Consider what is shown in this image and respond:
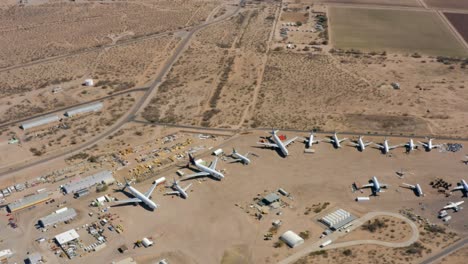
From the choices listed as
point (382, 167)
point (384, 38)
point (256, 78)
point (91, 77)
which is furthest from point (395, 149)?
point (91, 77)

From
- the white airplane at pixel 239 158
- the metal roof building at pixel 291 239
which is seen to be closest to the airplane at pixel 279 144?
the white airplane at pixel 239 158

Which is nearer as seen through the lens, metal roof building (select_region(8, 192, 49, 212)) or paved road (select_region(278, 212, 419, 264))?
paved road (select_region(278, 212, 419, 264))

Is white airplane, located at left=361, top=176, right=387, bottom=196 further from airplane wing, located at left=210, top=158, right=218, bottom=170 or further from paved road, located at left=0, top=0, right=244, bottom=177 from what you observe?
paved road, located at left=0, top=0, right=244, bottom=177

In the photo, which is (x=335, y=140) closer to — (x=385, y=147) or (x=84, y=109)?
(x=385, y=147)

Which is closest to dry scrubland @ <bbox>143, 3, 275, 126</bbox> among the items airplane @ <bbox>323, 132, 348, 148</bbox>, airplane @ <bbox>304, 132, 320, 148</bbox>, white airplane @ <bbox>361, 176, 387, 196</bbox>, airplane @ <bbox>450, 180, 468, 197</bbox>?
airplane @ <bbox>304, 132, 320, 148</bbox>

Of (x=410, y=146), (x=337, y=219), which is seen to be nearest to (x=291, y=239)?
(x=337, y=219)

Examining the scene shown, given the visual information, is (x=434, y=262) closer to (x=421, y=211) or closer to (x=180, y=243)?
(x=421, y=211)
